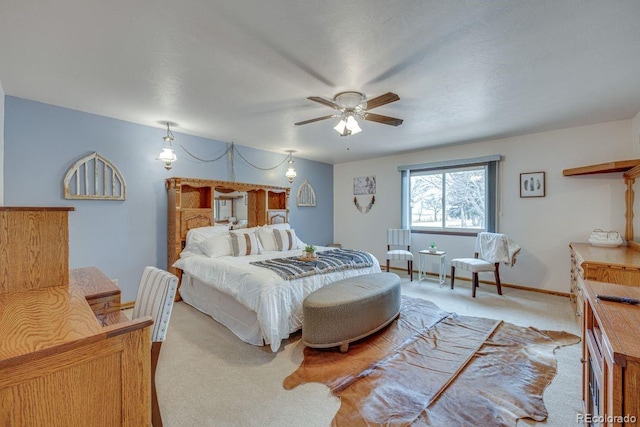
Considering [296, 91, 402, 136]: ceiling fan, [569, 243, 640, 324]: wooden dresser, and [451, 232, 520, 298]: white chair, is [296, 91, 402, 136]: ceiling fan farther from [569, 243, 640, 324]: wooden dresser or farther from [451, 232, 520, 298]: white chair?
[451, 232, 520, 298]: white chair

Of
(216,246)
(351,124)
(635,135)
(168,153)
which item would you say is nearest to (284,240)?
(216,246)

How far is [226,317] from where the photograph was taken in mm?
3115

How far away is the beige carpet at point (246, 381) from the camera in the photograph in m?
1.80

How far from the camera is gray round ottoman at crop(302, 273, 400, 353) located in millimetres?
2510

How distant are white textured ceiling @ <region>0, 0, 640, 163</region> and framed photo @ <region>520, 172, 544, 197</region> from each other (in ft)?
3.25

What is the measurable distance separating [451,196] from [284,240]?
3200 mm

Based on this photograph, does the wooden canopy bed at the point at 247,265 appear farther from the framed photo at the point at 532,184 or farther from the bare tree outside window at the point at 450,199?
the framed photo at the point at 532,184

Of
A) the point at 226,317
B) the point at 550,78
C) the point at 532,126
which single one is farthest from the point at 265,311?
the point at 532,126

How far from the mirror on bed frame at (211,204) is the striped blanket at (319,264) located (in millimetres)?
1471

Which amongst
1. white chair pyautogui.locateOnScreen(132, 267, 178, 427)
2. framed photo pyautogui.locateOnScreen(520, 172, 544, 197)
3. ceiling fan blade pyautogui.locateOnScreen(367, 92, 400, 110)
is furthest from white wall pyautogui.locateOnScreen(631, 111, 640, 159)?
white chair pyautogui.locateOnScreen(132, 267, 178, 427)

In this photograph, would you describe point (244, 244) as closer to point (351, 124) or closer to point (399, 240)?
point (351, 124)

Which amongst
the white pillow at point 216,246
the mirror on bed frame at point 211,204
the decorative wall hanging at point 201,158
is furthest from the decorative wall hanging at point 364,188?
the white pillow at point 216,246

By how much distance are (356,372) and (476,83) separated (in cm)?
272

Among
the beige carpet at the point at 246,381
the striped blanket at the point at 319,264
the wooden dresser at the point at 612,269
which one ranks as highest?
the wooden dresser at the point at 612,269
